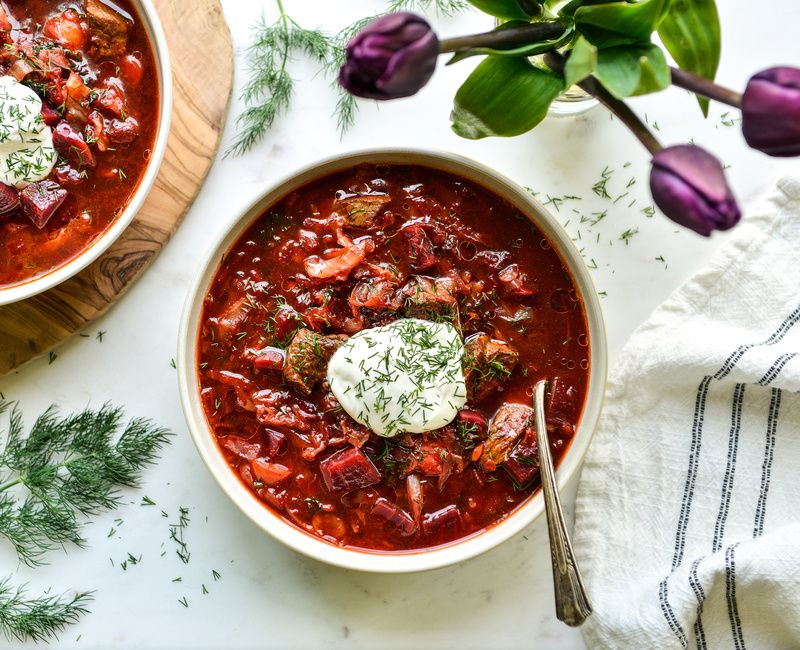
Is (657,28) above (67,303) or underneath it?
above

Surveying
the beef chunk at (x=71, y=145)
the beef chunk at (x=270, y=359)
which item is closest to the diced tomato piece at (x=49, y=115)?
the beef chunk at (x=71, y=145)

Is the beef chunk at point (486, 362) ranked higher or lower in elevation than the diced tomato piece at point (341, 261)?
lower

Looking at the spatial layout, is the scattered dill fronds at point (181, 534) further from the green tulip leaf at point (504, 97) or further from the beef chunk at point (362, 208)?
the green tulip leaf at point (504, 97)

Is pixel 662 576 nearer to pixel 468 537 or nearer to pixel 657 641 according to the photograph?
pixel 657 641

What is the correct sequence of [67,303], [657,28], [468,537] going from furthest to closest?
[67,303] → [468,537] → [657,28]

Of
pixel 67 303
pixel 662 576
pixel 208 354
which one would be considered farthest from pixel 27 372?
pixel 662 576

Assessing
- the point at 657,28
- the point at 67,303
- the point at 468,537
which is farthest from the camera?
the point at 67,303

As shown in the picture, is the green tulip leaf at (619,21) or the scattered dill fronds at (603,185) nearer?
the green tulip leaf at (619,21)
